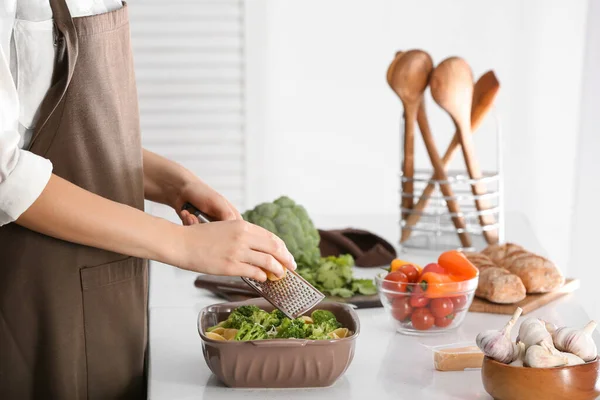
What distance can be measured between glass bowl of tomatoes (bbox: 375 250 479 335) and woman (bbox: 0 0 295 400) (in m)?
0.29

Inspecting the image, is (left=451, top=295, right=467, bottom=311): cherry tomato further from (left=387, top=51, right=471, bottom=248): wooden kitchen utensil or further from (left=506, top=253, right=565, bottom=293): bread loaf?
(left=387, top=51, right=471, bottom=248): wooden kitchen utensil

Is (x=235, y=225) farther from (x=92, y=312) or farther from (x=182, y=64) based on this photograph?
(x=182, y=64)

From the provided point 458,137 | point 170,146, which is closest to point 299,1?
point 170,146

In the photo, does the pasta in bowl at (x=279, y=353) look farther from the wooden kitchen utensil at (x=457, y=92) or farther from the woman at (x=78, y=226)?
the wooden kitchen utensil at (x=457, y=92)

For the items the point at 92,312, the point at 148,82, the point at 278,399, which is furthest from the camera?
the point at 148,82

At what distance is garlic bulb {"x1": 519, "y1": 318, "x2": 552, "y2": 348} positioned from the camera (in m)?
1.13

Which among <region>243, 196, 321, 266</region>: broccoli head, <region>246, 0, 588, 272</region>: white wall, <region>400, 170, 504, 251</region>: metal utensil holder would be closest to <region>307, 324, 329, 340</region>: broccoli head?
<region>243, 196, 321, 266</region>: broccoli head

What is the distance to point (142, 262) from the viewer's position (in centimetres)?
138

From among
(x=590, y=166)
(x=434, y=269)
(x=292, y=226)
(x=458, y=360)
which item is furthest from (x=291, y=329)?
(x=590, y=166)

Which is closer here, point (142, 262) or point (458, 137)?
point (142, 262)

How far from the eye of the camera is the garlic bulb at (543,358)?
111 cm

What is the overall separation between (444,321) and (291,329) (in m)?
0.37

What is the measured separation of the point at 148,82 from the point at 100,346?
2.07 m

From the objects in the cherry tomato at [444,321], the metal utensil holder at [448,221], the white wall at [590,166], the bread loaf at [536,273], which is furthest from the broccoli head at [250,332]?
the white wall at [590,166]
